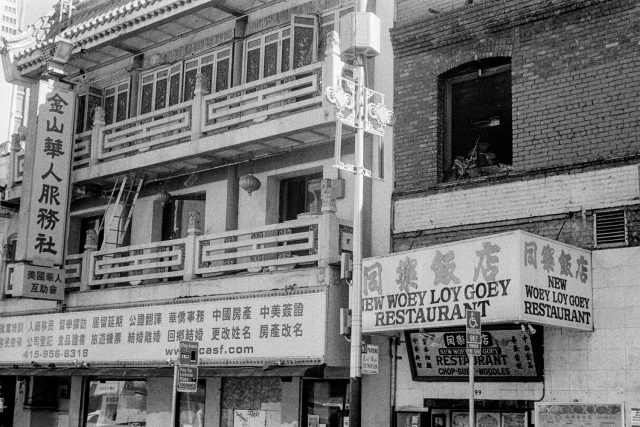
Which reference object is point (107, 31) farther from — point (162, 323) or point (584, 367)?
point (584, 367)

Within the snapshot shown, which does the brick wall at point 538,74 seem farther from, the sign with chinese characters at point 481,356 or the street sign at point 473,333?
Result: the street sign at point 473,333

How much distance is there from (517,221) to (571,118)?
80.2 inches

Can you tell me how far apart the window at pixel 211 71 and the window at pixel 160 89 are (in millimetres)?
301

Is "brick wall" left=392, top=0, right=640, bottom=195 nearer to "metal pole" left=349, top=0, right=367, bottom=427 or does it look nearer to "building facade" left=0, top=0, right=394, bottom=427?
"building facade" left=0, top=0, right=394, bottom=427

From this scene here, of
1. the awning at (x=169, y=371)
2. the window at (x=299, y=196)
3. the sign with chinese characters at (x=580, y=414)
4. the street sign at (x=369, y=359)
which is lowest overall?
the sign with chinese characters at (x=580, y=414)

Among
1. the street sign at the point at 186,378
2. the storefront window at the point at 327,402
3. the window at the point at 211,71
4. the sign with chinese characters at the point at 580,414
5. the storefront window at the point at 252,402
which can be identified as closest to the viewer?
the sign with chinese characters at the point at 580,414

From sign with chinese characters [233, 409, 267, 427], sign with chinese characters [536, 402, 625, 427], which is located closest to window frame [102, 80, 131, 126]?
sign with chinese characters [233, 409, 267, 427]

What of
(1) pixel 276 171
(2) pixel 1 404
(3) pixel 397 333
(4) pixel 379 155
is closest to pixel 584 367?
(3) pixel 397 333

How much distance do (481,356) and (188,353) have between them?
526 cm

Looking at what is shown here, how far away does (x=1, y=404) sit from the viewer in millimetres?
27312

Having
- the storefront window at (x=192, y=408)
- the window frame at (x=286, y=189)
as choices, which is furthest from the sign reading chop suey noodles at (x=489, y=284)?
the storefront window at (x=192, y=408)

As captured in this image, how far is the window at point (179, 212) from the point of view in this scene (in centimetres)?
2461

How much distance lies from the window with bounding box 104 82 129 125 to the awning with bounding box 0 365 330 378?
7.12 meters

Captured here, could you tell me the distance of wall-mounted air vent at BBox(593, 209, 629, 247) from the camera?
53.5 ft
